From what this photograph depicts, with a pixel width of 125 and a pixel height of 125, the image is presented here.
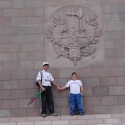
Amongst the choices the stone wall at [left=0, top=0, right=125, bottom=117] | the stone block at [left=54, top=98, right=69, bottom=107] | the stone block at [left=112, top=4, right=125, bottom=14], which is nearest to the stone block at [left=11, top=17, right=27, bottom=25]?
the stone wall at [left=0, top=0, right=125, bottom=117]

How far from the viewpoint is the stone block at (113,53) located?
31.3 ft

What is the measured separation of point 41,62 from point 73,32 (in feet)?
4.95

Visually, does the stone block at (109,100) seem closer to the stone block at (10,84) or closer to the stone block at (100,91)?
the stone block at (100,91)

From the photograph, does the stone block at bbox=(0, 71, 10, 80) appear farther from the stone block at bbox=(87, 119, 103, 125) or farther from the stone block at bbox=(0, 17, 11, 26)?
the stone block at bbox=(87, 119, 103, 125)

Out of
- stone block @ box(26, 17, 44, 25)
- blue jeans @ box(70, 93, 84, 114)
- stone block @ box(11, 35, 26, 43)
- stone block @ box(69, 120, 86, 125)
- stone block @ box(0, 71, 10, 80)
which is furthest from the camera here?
stone block @ box(26, 17, 44, 25)

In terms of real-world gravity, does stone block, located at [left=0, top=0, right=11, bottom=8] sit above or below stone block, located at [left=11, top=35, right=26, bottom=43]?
above

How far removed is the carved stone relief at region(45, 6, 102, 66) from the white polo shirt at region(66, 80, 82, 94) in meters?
0.70

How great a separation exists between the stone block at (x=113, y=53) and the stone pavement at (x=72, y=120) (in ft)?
6.68

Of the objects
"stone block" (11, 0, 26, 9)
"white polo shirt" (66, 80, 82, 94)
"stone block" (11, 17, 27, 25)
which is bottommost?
"white polo shirt" (66, 80, 82, 94)

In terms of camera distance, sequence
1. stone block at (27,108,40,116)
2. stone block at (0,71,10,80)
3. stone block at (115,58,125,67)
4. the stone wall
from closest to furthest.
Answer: stone block at (27,108,40,116)
the stone wall
stone block at (0,71,10,80)
stone block at (115,58,125,67)

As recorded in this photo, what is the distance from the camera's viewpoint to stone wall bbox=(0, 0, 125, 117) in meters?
9.12

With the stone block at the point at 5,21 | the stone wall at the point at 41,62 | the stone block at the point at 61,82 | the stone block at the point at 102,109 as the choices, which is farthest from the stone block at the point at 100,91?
the stone block at the point at 5,21

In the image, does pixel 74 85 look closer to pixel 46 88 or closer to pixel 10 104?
pixel 46 88

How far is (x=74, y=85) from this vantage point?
9000mm
